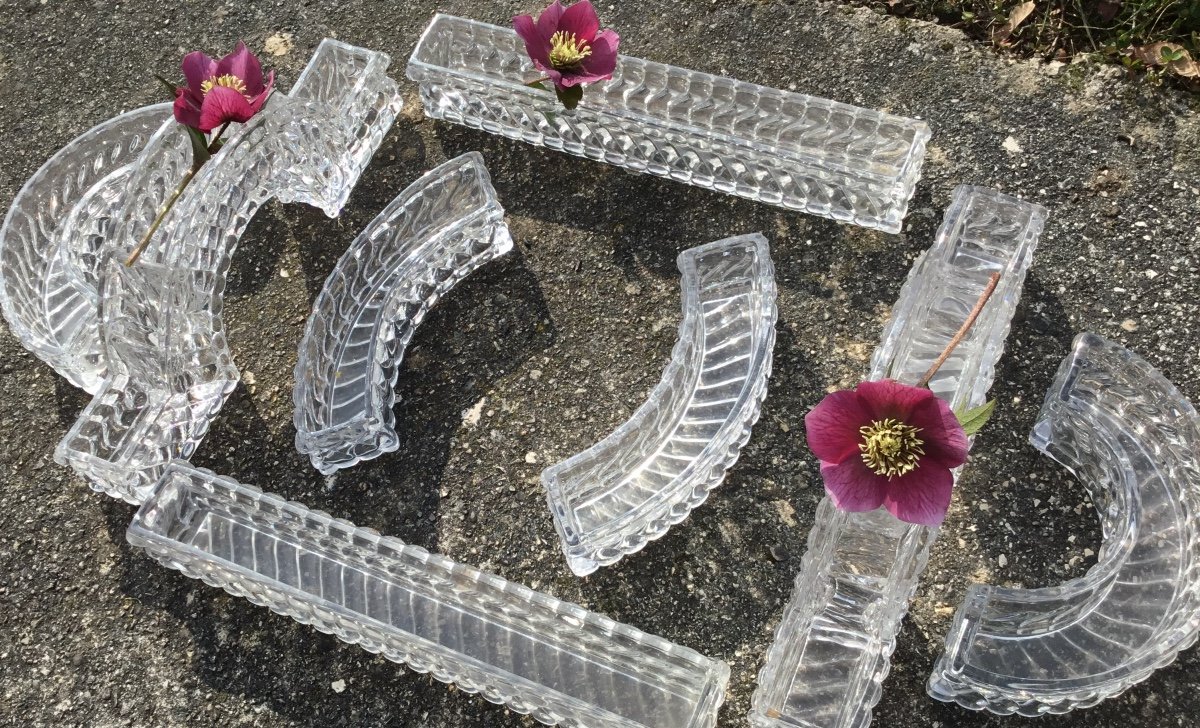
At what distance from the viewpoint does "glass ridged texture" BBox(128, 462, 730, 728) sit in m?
2.78

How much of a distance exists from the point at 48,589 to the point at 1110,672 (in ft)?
9.36

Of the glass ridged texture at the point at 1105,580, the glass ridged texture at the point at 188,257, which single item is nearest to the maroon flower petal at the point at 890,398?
Answer: the glass ridged texture at the point at 1105,580

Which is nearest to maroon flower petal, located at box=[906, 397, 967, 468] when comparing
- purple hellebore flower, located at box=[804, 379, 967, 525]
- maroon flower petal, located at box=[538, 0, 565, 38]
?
purple hellebore flower, located at box=[804, 379, 967, 525]

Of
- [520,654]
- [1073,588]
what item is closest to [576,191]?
[520,654]

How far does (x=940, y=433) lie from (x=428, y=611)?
140 centimetres

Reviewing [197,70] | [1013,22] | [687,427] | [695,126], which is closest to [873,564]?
[687,427]

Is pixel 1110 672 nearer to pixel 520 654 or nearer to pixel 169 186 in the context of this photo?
pixel 520 654

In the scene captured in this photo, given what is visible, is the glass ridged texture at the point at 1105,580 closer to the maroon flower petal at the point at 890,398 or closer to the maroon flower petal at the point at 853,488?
the maroon flower petal at the point at 853,488

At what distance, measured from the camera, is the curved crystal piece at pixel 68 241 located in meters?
3.35

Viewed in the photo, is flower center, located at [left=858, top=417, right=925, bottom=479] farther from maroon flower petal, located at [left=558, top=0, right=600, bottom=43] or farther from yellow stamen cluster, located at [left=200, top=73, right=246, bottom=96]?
yellow stamen cluster, located at [left=200, top=73, right=246, bottom=96]

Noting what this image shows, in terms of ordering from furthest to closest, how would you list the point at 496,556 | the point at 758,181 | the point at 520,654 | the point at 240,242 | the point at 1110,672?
1. the point at 240,242
2. the point at 758,181
3. the point at 496,556
4. the point at 520,654
5. the point at 1110,672

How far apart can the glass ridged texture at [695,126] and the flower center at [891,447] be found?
1056 millimetres

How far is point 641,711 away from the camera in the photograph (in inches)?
109

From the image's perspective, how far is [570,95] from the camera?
A: 3.25m
